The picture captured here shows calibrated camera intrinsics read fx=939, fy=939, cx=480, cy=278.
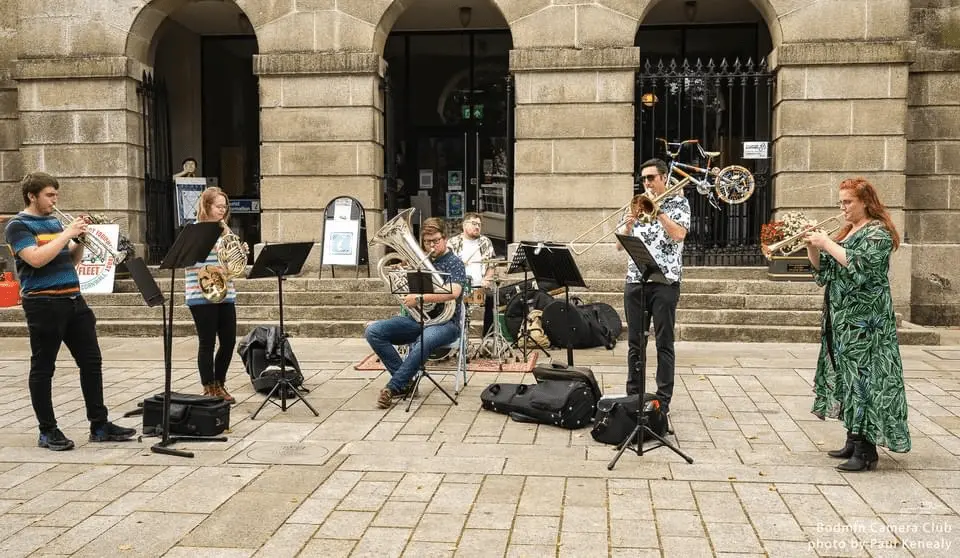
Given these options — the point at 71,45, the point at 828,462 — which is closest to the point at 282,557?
the point at 828,462

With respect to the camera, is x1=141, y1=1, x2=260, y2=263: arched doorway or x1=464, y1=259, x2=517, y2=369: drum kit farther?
x1=141, y1=1, x2=260, y2=263: arched doorway

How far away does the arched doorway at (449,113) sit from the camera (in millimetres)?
17766

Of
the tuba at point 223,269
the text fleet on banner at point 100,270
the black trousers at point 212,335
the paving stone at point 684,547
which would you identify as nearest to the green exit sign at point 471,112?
the text fleet on banner at point 100,270

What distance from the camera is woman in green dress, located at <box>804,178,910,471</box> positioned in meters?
6.10

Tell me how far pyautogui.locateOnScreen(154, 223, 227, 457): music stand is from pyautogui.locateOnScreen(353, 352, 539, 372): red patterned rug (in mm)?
3261

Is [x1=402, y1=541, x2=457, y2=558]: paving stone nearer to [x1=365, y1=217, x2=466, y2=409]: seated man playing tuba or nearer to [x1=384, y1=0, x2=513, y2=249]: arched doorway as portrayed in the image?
[x1=365, y1=217, x2=466, y2=409]: seated man playing tuba

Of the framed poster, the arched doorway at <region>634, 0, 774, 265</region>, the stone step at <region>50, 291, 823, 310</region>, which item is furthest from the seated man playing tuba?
the framed poster

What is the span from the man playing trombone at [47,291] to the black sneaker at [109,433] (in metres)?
0.21

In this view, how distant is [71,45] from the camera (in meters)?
14.6

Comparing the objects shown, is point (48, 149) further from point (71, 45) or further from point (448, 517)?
point (448, 517)

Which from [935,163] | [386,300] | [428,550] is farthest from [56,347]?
[935,163]

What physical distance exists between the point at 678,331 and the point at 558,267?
418 centimetres

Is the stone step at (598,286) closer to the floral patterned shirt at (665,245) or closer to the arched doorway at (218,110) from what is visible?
the arched doorway at (218,110)

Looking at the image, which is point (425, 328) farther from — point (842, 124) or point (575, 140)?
point (842, 124)
